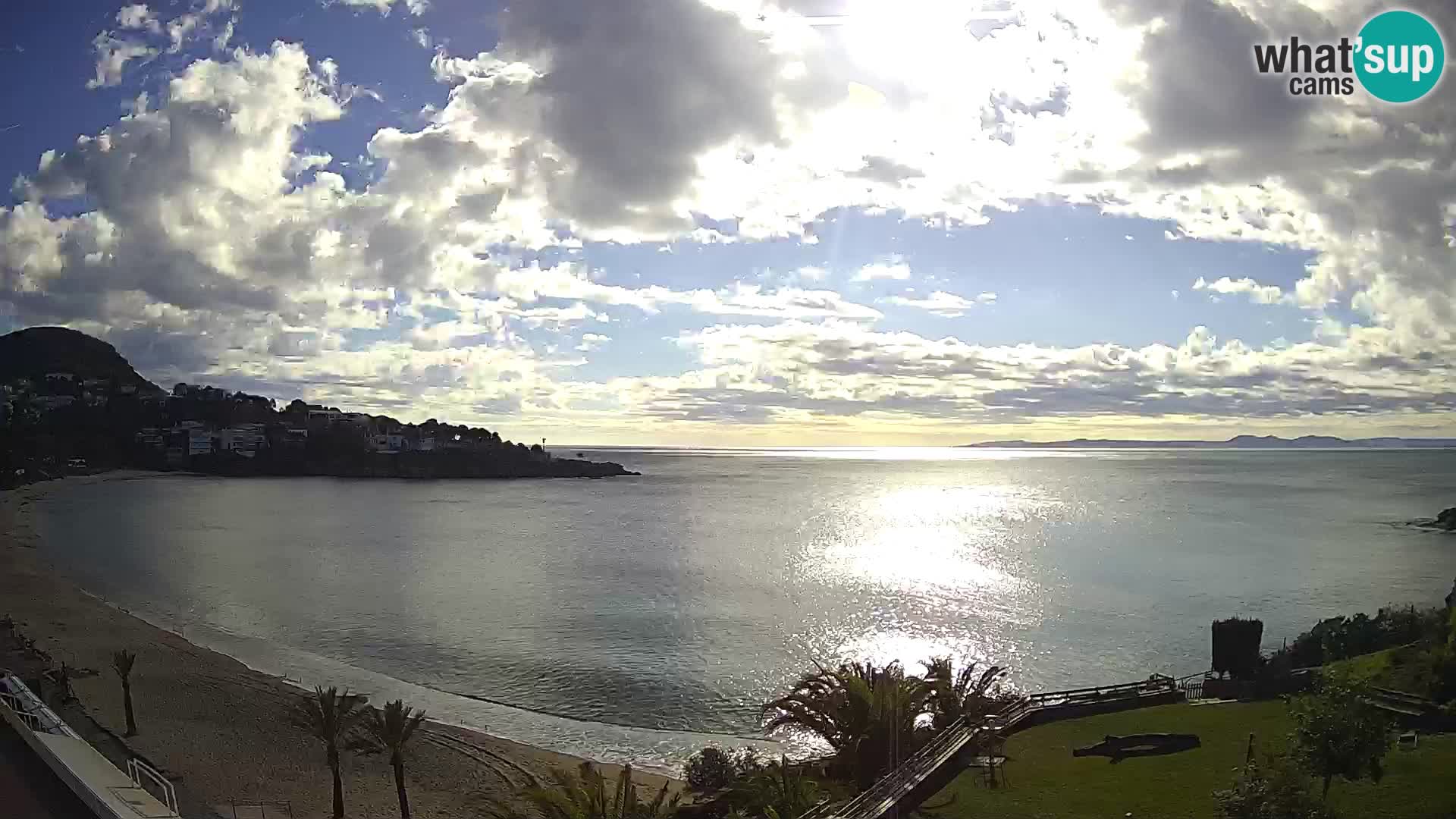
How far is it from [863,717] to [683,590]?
44.3 m

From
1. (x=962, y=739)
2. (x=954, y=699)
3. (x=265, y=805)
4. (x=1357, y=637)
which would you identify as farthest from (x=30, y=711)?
(x=1357, y=637)

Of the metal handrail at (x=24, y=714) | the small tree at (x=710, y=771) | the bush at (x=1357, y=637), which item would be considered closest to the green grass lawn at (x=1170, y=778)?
the small tree at (x=710, y=771)

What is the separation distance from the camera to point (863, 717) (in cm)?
2217

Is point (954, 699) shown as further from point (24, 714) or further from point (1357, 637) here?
point (24, 714)

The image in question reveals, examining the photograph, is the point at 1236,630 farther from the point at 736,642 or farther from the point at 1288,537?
the point at 1288,537

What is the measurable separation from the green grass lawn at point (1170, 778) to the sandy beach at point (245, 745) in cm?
1148

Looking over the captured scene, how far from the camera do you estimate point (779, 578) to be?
2820 inches

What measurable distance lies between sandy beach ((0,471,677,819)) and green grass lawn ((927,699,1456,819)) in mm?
11483

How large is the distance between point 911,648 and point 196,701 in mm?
33521

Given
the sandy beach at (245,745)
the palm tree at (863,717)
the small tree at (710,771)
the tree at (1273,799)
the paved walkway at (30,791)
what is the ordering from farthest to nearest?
the sandy beach at (245,745) < the small tree at (710,771) < the palm tree at (863,717) < the paved walkway at (30,791) < the tree at (1273,799)

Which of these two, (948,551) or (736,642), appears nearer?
(736,642)

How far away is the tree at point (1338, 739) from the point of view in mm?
14352

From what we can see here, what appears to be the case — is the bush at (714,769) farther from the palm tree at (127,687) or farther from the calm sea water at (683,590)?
the palm tree at (127,687)

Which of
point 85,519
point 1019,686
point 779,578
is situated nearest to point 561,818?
point 1019,686
